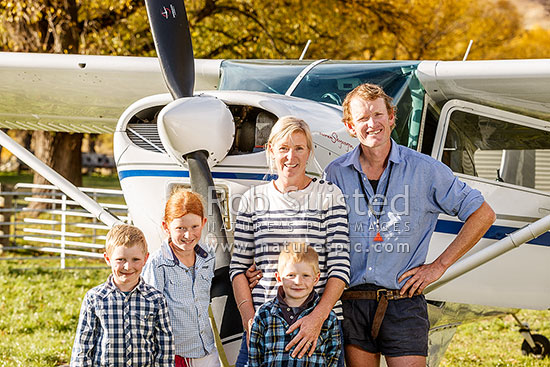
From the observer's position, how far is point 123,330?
8.50 feet

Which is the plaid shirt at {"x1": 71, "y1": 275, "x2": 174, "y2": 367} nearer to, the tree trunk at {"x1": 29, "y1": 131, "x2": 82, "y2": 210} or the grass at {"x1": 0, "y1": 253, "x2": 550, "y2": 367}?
the grass at {"x1": 0, "y1": 253, "x2": 550, "y2": 367}

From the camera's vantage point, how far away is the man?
258cm

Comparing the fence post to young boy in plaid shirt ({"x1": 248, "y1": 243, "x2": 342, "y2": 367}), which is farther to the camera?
the fence post

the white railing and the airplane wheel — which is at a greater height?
the white railing

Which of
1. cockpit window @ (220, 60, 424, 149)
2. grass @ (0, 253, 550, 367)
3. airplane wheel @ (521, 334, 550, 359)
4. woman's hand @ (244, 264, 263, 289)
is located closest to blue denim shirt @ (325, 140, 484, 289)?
woman's hand @ (244, 264, 263, 289)

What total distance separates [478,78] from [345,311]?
7.14ft

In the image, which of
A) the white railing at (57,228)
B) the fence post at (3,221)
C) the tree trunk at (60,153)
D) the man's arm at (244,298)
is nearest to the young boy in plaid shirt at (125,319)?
the man's arm at (244,298)

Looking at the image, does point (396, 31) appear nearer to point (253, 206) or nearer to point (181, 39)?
point (181, 39)

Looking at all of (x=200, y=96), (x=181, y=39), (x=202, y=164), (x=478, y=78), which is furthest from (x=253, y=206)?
(x=478, y=78)

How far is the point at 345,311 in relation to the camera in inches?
105

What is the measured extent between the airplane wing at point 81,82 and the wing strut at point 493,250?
244 cm

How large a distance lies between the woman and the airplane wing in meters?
2.81

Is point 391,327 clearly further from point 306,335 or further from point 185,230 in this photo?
point 185,230

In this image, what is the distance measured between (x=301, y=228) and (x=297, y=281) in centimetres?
20
